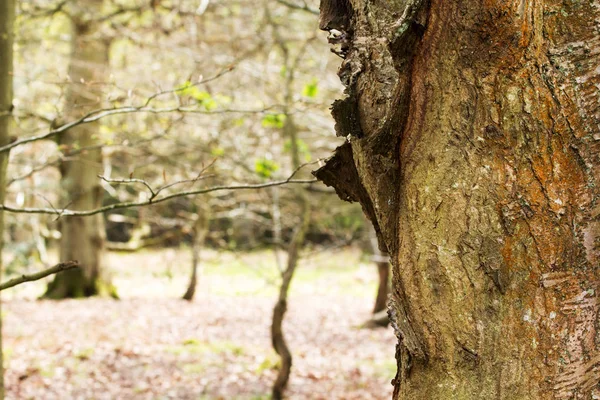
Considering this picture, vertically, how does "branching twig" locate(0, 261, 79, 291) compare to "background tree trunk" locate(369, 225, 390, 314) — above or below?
above

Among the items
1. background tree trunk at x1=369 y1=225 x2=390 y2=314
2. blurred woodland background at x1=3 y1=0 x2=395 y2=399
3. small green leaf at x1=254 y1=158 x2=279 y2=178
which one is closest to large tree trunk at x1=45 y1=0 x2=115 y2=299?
blurred woodland background at x1=3 y1=0 x2=395 y2=399

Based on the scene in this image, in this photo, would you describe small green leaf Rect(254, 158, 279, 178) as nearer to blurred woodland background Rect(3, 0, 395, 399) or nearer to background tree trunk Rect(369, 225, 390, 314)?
blurred woodland background Rect(3, 0, 395, 399)

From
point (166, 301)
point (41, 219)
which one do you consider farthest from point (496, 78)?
point (41, 219)

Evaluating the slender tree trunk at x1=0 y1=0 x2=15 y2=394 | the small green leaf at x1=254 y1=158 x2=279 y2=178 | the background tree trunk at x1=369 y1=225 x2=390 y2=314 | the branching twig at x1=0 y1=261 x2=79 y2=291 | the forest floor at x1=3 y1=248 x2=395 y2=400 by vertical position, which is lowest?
the forest floor at x1=3 y1=248 x2=395 y2=400

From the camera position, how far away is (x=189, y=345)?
8.65 meters

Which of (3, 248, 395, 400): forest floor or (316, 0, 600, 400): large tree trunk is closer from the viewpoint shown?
(316, 0, 600, 400): large tree trunk

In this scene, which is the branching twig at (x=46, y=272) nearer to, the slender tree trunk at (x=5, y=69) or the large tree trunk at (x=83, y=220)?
the slender tree trunk at (x=5, y=69)

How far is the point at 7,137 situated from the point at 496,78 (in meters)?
3.17

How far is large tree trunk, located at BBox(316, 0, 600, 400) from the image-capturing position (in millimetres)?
1355

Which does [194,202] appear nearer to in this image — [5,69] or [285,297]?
[285,297]

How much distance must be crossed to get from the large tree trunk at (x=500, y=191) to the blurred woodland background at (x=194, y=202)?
76.7 inches

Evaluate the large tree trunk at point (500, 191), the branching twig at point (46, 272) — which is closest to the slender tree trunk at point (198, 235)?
the branching twig at point (46, 272)

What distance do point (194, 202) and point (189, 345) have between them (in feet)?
11.0

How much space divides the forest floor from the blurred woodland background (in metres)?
0.04
